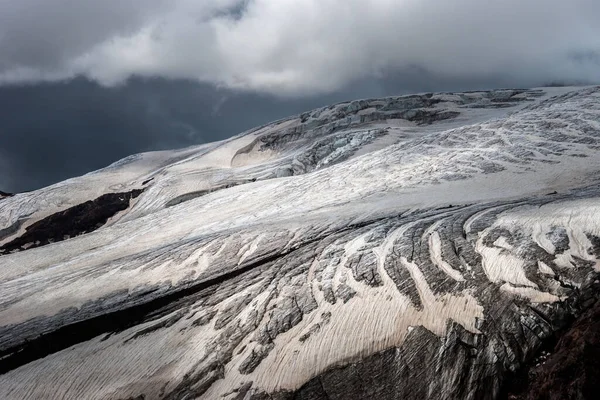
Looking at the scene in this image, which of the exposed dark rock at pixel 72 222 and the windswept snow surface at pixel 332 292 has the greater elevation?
the exposed dark rock at pixel 72 222

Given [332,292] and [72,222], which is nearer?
[332,292]

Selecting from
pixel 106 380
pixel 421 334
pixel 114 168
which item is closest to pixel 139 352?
pixel 106 380

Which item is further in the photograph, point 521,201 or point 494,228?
point 521,201

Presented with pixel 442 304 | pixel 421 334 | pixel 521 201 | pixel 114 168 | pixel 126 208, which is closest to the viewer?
pixel 421 334

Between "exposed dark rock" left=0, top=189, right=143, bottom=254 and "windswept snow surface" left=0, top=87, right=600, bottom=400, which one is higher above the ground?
"exposed dark rock" left=0, top=189, right=143, bottom=254

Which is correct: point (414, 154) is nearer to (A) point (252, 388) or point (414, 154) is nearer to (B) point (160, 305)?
(B) point (160, 305)

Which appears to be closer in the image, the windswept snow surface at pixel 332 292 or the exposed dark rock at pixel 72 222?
the windswept snow surface at pixel 332 292

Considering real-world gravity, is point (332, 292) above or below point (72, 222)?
below

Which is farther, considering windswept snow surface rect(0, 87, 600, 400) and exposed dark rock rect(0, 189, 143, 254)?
exposed dark rock rect(0, 189, 143, 254)
